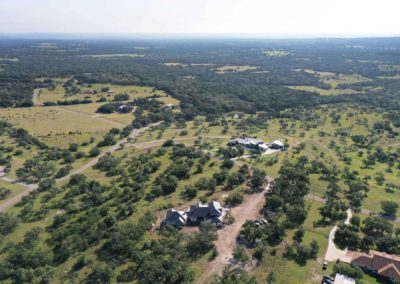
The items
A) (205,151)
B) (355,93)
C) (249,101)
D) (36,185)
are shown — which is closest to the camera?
(36,185)

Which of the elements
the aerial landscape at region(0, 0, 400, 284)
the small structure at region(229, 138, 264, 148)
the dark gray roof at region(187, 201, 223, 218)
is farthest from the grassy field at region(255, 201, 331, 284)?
the small structure at region(229, 138, 264, 148)

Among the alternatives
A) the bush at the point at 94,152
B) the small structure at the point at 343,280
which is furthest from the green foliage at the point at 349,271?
the bush at the point at 94,152

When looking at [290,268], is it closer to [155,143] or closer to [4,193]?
[4,193]

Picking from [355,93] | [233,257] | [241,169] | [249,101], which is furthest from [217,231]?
[355,93]

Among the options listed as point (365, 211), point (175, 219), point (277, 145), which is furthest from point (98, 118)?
point (365, 211)

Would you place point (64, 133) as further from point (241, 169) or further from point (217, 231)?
point (217, 231)

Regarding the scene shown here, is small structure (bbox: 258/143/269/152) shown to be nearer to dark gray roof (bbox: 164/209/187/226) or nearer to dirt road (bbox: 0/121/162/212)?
dark gray roof (bbox: 164/209/187/226)
